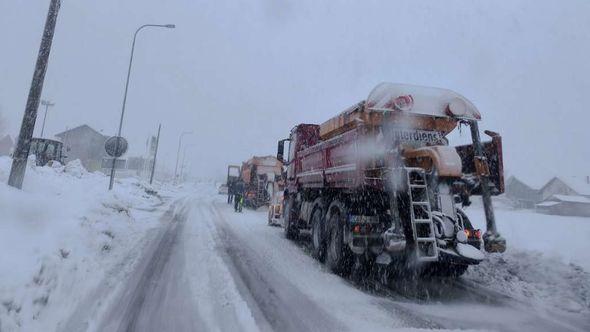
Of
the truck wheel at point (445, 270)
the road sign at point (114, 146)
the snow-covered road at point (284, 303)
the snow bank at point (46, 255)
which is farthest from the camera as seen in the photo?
the road sign at point (114, 146)

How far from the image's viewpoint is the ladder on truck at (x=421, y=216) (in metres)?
5.52

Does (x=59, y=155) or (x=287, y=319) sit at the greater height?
(x=59, y=155)

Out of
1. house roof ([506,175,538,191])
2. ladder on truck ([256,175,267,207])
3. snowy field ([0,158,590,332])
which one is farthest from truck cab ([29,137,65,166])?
house roof ([506,175,538,191])

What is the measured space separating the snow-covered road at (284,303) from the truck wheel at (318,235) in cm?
50

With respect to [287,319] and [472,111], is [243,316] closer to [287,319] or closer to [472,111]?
[287,319]

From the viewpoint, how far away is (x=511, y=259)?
7734 millimetres

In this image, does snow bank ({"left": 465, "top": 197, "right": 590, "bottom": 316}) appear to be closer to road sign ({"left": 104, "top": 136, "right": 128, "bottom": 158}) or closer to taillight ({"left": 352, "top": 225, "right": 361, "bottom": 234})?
taillight ({"left": 352, "top": 225, "right": 361, "bottom": 234})

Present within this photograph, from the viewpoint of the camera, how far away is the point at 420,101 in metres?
6.66

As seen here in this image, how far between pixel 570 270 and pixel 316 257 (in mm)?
4607

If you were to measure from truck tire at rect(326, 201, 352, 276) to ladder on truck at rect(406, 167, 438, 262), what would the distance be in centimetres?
145

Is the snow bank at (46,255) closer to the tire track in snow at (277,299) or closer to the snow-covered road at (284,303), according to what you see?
the snow-covered road at (284,303)

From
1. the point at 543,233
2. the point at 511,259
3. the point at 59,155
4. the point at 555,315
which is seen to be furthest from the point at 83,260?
the point at 59,155

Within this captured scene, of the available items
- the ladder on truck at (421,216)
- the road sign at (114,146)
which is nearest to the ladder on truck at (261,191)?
the road sign at (114,146)

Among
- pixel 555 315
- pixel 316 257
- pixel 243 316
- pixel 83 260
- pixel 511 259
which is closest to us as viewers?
pixel 243 316
